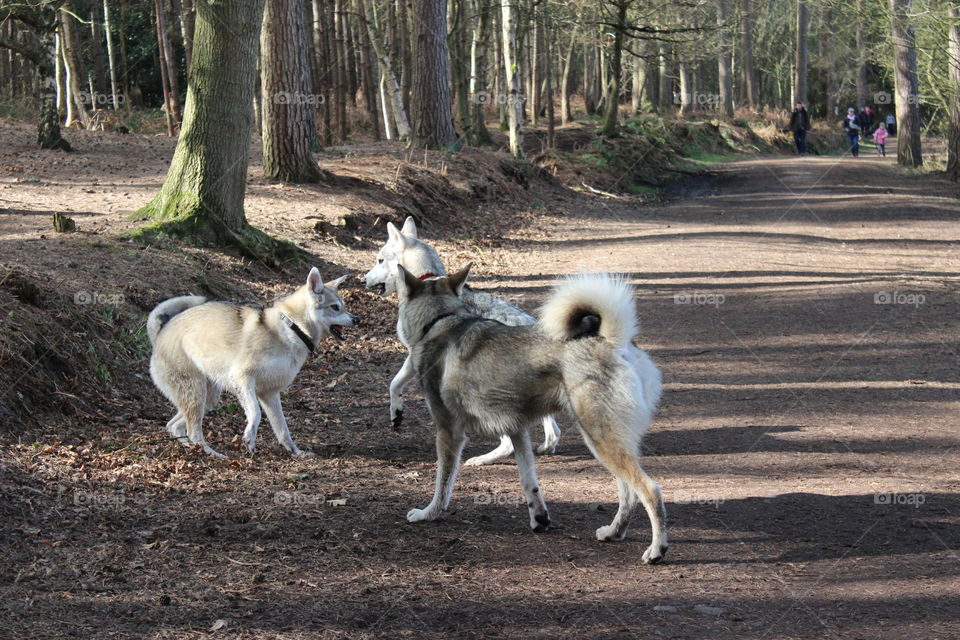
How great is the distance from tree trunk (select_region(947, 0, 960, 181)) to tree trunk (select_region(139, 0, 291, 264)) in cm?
1893

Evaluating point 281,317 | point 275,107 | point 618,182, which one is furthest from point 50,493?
point 618,182

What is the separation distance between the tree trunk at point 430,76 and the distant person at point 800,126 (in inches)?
1057

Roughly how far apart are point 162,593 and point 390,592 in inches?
48.5

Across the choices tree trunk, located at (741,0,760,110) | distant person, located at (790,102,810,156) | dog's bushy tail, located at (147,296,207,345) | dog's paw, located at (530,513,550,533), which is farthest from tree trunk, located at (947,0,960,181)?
tree trunk, located at (741,0,760,110)

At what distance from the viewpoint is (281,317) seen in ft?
24.1

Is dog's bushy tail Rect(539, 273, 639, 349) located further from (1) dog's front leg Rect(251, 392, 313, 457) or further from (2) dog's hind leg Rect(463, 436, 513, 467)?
(1) dog's front leg Rect(251, 392, 313, 457)

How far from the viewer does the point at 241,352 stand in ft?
23.2

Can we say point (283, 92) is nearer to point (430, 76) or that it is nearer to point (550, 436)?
point (430, 76)

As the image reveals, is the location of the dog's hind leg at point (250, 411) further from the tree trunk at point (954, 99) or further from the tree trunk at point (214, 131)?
the tree trunk at point (954, 99)

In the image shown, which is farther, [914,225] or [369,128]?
[369,128]

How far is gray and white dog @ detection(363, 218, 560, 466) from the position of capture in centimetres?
750

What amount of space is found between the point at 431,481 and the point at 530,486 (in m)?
1.29

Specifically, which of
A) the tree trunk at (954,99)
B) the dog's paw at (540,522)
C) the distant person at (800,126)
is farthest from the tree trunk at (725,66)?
the dog's paw at (540,522)

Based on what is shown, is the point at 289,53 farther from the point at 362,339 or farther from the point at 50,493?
the point at 50,493
